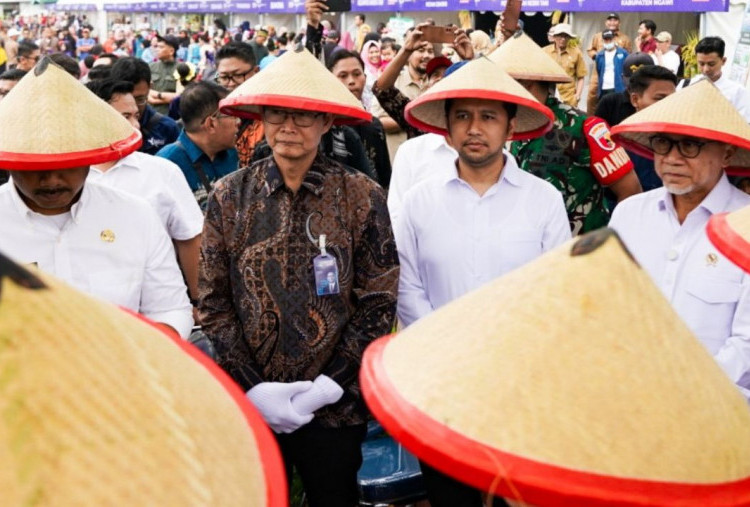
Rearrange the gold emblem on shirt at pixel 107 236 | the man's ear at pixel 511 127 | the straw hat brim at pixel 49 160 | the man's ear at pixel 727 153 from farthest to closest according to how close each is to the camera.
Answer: the man's ear at pixel 511 127
the man's ear at pixel 727 153
the gold emblem on shirt at pixel 107 236
the straw hat brim at pixel 49 160

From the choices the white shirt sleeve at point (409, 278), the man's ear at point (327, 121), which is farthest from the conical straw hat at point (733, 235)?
the man's ear at point (327, 121)

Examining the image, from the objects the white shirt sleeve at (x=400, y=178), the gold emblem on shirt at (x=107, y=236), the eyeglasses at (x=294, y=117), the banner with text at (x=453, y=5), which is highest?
the eyeglasses at (x=294, y=117)

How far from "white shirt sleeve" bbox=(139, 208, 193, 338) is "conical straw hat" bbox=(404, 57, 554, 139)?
97 centimetres

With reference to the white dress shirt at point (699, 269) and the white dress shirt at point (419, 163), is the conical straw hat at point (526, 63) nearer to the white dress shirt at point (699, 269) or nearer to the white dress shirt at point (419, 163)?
the white dress shirt at point (419, 163)

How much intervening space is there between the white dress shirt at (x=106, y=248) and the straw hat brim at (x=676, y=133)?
1.50 metres

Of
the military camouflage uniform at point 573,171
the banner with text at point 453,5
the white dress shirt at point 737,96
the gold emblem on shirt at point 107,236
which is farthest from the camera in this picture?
the banner with text at point 453,5

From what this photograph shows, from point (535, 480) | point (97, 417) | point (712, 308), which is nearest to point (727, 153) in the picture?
point (712, 308)

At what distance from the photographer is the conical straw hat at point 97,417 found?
61cm

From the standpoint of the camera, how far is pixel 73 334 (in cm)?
68

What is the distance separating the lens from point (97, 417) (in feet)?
2.16

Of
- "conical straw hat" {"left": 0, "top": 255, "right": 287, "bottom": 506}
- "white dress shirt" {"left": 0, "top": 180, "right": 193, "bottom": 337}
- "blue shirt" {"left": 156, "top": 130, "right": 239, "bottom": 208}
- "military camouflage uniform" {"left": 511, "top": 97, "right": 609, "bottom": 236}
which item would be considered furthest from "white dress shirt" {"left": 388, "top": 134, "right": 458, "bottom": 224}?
"conical straw hat" {"left": 0, "top": 255, "right": 287, "bottom": 506}

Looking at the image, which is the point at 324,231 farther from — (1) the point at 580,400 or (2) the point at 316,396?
(1) the point at 580,400

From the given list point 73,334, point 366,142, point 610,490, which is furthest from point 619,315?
point 366,142

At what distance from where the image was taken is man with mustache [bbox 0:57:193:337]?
232cm
